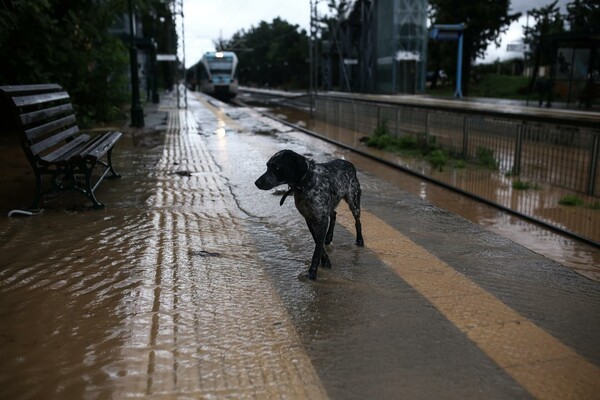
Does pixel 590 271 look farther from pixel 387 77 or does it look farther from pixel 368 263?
pixel 387 77

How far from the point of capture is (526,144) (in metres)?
9.55

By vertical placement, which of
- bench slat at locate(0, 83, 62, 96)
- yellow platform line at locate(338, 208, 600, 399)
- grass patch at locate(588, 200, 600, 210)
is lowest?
yellow platform line at locate(338, 208, 600, 399)

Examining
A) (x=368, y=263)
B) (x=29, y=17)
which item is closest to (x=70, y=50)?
(x=29, y=17)

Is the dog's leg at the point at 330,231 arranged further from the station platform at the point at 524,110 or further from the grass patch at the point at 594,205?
the station platform at the point at 524,110

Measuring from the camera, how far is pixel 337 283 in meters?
4.30

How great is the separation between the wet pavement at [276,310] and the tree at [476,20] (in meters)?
39.0

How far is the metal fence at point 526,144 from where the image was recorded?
806 cm

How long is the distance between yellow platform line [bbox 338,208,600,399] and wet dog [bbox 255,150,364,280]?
724 mm

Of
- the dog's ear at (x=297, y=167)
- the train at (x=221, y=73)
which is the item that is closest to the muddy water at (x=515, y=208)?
the dog's ear at (x=297, y=167)

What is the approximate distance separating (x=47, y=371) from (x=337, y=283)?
6.82 ft

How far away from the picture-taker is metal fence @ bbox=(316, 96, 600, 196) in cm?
806

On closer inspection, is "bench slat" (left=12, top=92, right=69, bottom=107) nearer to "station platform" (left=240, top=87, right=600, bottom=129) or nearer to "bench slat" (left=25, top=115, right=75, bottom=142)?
"bench slat" (left=25, top=115, right=75, bottom=142)

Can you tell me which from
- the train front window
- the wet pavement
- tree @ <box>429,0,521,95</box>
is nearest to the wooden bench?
the wet pavement

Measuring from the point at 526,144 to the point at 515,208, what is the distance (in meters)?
3.07
